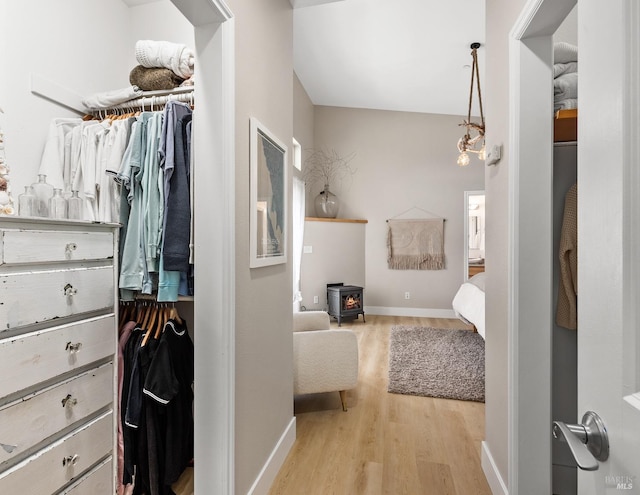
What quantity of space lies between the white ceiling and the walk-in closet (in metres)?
1.33

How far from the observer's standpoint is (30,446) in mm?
1039

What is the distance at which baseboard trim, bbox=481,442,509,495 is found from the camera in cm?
158

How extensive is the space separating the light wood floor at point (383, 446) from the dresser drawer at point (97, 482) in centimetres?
75

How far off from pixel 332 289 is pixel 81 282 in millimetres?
4065

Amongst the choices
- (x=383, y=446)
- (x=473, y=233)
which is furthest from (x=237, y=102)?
(x=473, y=233)

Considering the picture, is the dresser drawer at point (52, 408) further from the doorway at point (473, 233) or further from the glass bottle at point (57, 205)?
the doorway at point (473, 233)

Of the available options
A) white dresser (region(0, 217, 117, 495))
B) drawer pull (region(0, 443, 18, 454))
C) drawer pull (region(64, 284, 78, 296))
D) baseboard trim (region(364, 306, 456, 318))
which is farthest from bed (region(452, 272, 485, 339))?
drawer pull (region(0, 443, 18, 454))

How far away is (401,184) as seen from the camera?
5.80 metres

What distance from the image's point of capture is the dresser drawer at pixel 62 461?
39.3 inches

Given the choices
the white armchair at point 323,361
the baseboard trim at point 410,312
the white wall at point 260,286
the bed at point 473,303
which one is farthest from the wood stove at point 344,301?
the white wall at point 260,286

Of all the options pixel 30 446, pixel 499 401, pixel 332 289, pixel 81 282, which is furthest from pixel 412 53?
pixel 30 446

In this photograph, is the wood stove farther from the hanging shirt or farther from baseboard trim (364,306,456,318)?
the hanging shirt

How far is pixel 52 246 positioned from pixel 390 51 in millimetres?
3933

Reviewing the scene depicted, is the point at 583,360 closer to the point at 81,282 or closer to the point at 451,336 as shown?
the point at 81,282
